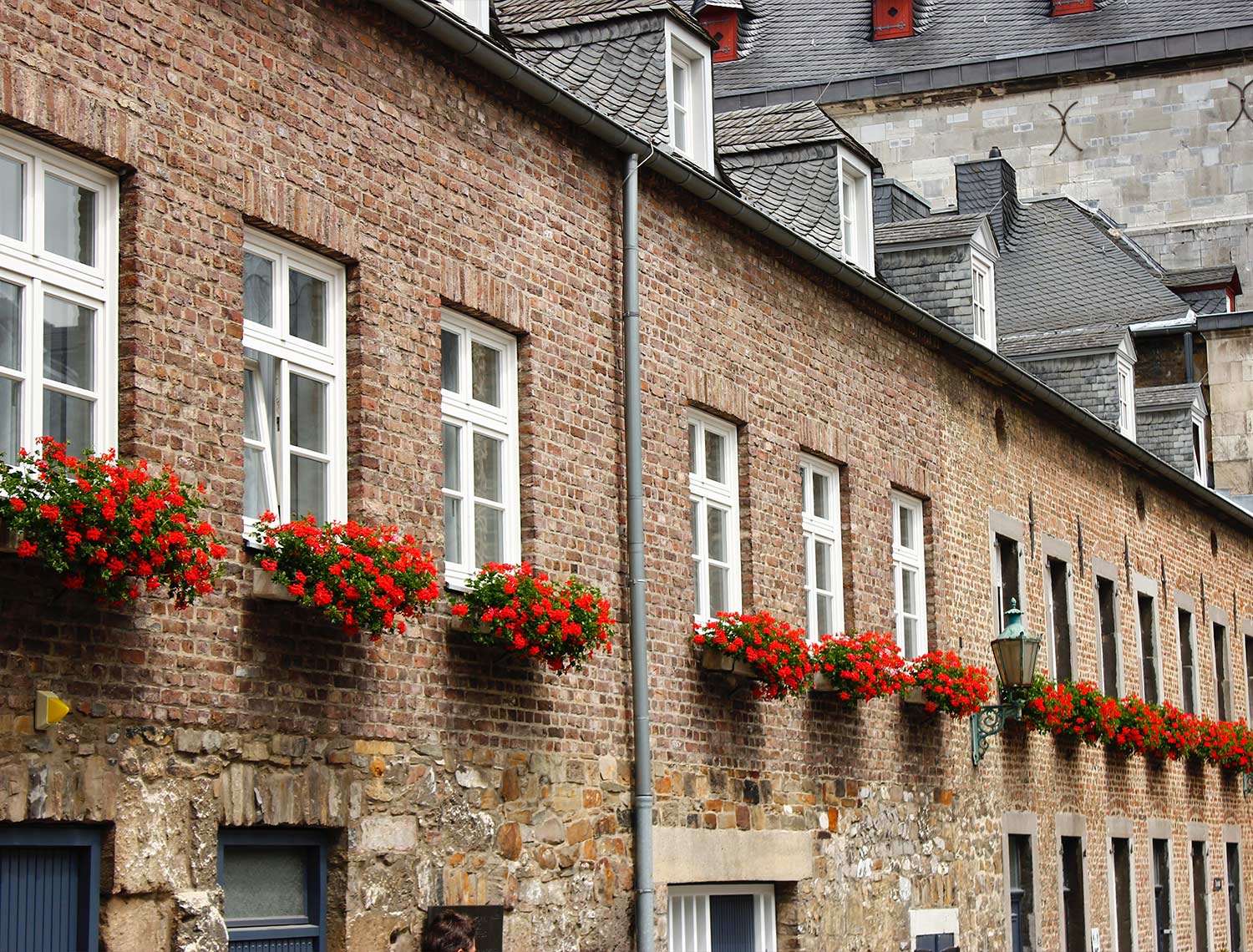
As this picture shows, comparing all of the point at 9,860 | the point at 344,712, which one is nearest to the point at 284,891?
the point at 344,712

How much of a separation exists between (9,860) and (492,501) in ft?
13.4

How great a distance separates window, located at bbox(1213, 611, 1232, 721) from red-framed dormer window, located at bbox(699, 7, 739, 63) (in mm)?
17198

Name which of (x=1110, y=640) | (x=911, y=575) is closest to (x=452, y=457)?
(x=911, y=575)

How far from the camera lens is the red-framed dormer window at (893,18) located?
40.3 m

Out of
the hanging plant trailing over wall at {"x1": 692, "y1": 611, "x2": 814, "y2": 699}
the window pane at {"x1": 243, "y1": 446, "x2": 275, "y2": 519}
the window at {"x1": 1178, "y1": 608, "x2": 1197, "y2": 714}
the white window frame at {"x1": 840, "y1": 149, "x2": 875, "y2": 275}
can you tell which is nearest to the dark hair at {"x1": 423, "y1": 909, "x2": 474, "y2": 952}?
the window pane at {"x1": 243, "y1": 446, "x2": 275, "y2": 519}

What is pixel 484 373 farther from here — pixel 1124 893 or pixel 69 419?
pixel 1124 893

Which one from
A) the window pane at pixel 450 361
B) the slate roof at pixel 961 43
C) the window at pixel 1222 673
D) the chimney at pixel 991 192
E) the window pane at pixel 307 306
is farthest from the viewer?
the slate roof at pixel 961 43

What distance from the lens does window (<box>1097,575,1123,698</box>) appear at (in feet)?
76.6

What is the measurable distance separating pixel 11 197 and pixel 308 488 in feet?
7.30

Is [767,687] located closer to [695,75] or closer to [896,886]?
[896,886]

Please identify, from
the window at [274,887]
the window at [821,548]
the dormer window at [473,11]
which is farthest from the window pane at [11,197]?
the window at [821,548]

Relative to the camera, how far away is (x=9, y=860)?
27.9 feet

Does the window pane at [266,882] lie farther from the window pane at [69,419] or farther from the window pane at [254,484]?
the window pane at [69,419]

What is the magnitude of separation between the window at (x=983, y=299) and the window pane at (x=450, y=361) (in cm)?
961
